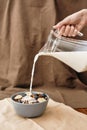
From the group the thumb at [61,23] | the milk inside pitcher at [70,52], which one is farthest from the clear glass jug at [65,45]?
the thumb at [61,23]

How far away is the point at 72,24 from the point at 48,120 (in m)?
0.39

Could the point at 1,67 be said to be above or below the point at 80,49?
below

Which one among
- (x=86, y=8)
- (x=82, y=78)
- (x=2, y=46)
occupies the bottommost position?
(x=82, y=78)

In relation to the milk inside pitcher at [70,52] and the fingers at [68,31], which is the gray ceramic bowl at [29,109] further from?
the fingers at [68,31]

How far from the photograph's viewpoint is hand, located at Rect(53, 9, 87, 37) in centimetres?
91

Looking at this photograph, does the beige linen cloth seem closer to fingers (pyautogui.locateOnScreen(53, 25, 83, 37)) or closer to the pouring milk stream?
the pouring milk stream

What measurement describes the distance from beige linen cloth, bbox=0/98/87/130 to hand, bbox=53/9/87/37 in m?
0.26

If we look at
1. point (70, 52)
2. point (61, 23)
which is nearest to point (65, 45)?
point (70, 52)

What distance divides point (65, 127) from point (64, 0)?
0.56 m

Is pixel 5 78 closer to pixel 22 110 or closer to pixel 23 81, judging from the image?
pixel 23 81

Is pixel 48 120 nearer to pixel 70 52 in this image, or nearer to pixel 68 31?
pixel 70 52

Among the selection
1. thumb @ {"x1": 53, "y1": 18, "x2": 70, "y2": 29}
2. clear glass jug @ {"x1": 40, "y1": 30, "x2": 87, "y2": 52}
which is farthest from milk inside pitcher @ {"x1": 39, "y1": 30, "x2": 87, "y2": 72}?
thumb @ {"x1": 53, "y1": 18, "x2": 70, "y2": 29}

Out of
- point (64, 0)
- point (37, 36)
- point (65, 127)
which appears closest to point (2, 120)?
Result: point (65, 127)

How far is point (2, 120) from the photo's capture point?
752 mm
